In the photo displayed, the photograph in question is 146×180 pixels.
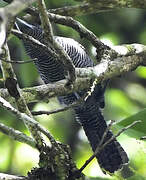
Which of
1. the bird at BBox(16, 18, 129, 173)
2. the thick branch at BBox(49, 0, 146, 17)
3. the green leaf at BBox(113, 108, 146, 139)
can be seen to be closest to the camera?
the green leaf at BBox(113, 108, 146, 139)

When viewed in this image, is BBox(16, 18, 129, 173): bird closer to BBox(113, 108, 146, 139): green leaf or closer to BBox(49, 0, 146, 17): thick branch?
BBox(49, 0, 146, 17): thick branch

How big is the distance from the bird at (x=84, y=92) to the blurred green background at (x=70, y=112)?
0.17 m

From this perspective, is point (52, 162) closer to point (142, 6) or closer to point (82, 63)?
point (142, 6)

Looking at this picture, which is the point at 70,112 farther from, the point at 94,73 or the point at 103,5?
the point at 94,73

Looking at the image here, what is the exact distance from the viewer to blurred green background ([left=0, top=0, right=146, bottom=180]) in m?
3.54

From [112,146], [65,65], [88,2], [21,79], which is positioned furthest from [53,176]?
[21,79]

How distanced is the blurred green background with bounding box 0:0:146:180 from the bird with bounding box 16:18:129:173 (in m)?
0.17

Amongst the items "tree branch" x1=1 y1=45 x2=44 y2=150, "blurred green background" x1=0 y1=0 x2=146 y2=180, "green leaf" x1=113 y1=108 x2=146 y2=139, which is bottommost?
"blurred green background" x1=0 y1=0 x2=146 y2=180

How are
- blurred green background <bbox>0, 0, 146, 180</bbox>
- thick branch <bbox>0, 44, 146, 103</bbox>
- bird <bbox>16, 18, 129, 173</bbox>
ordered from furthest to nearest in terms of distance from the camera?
1. blurred green background <bbox>0, 0, 146, 180</bbox>
2. bird <bbox>16, 18, 129, 173</bbox>
3. thick branch <bbox>0, 44, 146, 103</bbox>

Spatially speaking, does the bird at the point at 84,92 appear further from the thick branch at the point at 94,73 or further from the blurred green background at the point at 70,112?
the thick branch at the point at 94,73

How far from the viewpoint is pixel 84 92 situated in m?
3.24

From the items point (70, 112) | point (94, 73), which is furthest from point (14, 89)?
point (70, 112)

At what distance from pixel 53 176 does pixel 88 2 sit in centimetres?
99

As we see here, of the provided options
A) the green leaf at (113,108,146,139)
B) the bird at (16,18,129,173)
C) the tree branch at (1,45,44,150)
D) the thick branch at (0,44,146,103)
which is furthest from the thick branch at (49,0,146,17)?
the tree branch at (1,45,44,150)
